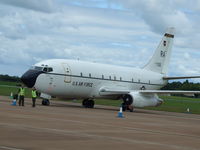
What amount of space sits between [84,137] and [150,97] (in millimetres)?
24949

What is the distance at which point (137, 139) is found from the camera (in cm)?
1639

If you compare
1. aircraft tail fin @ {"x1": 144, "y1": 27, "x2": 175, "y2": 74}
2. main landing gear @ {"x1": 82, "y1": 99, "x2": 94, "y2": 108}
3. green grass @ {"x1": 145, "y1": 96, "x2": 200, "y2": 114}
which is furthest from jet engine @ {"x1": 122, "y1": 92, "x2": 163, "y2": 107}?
aircraft tail fin @ {"x1": 144, "y1": 27, "x2": 175, "y2": 74}

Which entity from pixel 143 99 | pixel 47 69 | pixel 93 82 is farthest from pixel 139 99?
pixel 47 69

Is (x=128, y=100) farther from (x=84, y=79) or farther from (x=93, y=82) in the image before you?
(x=84, y=79)

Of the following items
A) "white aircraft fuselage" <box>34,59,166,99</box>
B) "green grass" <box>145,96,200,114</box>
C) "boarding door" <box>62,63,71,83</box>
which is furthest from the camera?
"green grass" <box>145,96,200,114</box>

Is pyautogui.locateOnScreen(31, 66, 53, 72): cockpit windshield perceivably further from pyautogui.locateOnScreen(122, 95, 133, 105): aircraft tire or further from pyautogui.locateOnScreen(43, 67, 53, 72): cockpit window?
pyautogui.locateOnScreen(122, 95, 133, 105): aircraft tire

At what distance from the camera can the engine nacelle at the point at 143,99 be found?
127 ft

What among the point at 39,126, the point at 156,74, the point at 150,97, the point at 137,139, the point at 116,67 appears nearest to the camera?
the point at 137,139

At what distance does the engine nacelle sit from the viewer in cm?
3881

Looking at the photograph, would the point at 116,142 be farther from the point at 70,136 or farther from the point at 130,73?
the point at 130,73

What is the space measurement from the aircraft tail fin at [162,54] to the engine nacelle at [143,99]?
25.9 feet

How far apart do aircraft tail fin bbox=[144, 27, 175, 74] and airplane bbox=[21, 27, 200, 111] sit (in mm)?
736

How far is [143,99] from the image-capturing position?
129 feet

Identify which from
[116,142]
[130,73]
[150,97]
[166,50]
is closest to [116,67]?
[130,73]
